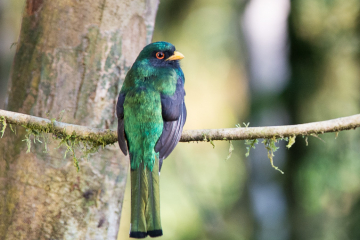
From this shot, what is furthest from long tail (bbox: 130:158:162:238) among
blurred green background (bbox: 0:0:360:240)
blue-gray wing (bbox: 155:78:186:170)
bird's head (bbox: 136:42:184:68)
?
blurred green background (bbox: 0:0:360:240)

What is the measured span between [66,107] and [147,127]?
66 centimetres

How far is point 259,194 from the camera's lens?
624 cm

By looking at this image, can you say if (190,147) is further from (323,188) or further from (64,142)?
(64,142)

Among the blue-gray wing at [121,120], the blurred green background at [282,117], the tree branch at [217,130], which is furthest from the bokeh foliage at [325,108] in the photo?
the blue-gray wing at [121,120]

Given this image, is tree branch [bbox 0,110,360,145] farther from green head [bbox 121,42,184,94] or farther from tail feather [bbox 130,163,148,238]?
green head [bbox 121,42,184,94]

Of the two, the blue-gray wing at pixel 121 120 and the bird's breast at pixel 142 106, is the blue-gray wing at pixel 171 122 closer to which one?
the bird's breast at pixel 142 106

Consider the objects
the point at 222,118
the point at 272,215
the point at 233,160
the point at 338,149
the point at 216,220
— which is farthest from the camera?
the point at 222,118

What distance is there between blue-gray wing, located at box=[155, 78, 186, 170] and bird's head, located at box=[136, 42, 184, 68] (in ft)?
1.30

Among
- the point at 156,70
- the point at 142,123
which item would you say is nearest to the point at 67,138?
the point at 142,123

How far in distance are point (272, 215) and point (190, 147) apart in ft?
12.9

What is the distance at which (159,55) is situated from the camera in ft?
→ 10.9

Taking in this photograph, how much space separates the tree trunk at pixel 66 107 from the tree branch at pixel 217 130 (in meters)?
0.33

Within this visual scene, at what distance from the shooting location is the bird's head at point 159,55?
3.12 m

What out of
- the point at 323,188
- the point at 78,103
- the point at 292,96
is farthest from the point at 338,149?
the point at 78,103
